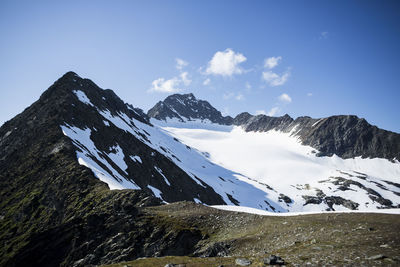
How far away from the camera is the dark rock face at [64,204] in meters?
24.6

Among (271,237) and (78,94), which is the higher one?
(78,94)

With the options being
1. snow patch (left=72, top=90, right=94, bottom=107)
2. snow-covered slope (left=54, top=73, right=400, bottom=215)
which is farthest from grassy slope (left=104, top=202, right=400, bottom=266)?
snow patch (left=72, top=90, right=94, bottom=107)

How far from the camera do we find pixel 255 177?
171125mm

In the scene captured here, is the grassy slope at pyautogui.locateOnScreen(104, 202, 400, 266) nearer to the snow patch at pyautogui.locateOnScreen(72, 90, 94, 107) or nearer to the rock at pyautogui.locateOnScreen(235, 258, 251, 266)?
the rock at pyautogui.locateOnScreen(235, 258, 251, 266)

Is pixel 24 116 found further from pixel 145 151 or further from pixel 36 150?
pixel 145 151

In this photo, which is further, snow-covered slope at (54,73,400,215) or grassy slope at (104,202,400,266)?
snow-covered slope at (54,73,400,215)

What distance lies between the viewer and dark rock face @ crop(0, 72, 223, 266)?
24578mm

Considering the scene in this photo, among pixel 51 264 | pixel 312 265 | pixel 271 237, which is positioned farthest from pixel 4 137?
pixel 312 265

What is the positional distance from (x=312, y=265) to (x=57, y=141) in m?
53.6

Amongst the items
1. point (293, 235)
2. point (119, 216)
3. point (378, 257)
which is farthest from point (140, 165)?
point (378, 257)

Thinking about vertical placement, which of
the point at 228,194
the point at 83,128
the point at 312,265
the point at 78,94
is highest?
the point at 78,94

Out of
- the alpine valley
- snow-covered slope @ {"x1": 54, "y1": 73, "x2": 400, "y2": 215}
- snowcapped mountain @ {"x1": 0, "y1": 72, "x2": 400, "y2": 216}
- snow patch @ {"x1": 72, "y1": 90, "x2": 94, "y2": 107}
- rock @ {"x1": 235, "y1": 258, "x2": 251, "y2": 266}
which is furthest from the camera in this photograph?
snow patch @ {"x1": 72, "y1": 90, "x2": 94, "y2": 107}

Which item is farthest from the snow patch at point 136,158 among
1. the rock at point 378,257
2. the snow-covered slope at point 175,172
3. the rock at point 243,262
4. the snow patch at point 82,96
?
the rock at point 378,257

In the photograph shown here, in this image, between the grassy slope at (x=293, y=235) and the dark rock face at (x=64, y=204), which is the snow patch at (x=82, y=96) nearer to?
the dark rock face at (x=64, y=204)
